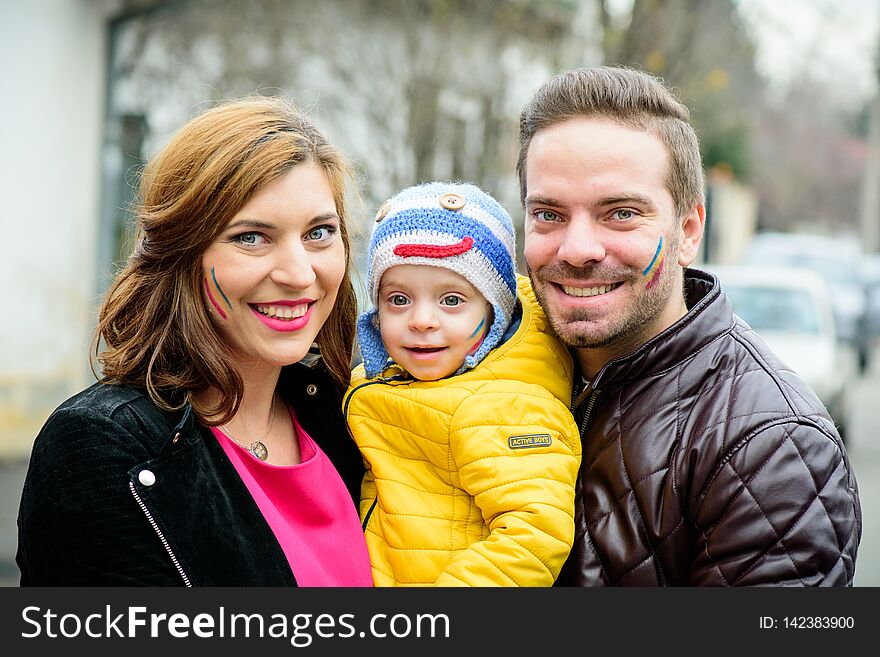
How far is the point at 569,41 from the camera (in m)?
10.3

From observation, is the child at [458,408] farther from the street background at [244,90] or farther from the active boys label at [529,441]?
the street background at [244,90]

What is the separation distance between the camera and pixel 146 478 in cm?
257

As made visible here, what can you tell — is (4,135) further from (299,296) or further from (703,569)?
(703,569)

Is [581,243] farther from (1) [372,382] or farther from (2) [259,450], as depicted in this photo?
(2) [259,450]

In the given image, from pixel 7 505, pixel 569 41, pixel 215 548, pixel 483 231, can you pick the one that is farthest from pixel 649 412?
pixel 569 41

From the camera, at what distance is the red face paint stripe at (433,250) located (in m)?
3.13

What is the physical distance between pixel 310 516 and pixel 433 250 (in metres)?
0.89

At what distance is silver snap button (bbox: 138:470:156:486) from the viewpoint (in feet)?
8.41

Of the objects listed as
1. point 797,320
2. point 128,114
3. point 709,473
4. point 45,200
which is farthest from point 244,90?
point 709,473

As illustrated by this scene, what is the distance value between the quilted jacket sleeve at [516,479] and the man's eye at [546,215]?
512 mm

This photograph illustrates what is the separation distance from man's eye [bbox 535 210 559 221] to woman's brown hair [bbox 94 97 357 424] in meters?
0.66

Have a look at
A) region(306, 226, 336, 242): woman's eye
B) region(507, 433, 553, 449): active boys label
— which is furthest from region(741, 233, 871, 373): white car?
region(306, 226, 336, 242): woman's eye

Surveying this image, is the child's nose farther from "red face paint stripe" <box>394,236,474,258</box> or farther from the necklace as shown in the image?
the necklace

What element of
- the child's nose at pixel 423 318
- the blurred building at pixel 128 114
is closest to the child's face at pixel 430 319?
the child's nose at pixel 423 318
